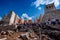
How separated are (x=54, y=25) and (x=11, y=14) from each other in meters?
20.3

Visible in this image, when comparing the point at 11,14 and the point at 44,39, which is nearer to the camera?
the point at 44,39

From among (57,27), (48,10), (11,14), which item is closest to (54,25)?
(57,27)

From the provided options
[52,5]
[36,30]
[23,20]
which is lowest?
[36,30]

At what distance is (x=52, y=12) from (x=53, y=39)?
2034cm

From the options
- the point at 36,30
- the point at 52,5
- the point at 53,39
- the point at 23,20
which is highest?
the point at 52,5

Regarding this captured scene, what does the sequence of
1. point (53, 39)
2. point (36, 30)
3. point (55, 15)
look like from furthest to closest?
point (55, 15), point (36, 30), point (53, 39)

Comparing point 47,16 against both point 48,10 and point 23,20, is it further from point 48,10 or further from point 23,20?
point 23,20

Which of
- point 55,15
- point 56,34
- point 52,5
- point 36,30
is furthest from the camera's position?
point 52,5

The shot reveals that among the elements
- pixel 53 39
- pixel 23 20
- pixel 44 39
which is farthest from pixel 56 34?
pixel 23 20

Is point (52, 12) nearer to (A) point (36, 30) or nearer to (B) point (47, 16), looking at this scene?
(B) point (47, 16)

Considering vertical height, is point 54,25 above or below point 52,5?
below

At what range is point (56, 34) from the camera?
29453 mm

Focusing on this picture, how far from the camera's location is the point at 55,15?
4503 cm

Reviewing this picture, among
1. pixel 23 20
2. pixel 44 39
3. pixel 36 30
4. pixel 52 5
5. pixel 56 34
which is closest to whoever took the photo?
pixel 44 39
